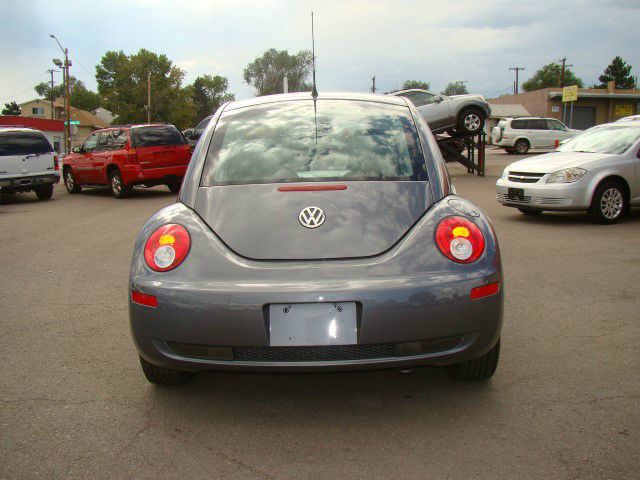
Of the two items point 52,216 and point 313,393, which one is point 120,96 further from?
point 313,393

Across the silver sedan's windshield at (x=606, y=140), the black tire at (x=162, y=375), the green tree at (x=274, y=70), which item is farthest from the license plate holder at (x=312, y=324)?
the green tree at (x=274, y=70)

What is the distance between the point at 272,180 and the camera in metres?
3.27

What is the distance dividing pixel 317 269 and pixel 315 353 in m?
0.37

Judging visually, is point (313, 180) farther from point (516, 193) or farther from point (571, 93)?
point (571, 93)

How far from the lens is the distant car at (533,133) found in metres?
34.4

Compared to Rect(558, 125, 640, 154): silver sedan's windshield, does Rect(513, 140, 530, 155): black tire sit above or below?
below

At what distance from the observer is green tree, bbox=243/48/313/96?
104312 mm

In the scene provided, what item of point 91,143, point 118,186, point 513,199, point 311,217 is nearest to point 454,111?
point 513,199

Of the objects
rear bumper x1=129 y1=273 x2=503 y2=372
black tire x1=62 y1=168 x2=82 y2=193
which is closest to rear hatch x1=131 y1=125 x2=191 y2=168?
black tire x1=62 y1=168 x2=82 y2=193

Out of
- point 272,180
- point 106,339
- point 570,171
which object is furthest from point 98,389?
point 570,171

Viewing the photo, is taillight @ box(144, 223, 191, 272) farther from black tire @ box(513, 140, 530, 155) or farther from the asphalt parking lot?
black tire @ box(513, 140, 530, 155)

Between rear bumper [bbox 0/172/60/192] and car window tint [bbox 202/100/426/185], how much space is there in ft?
45.7

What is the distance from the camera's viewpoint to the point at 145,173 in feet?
51.6

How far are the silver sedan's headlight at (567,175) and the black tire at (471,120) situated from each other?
33.2 feet
